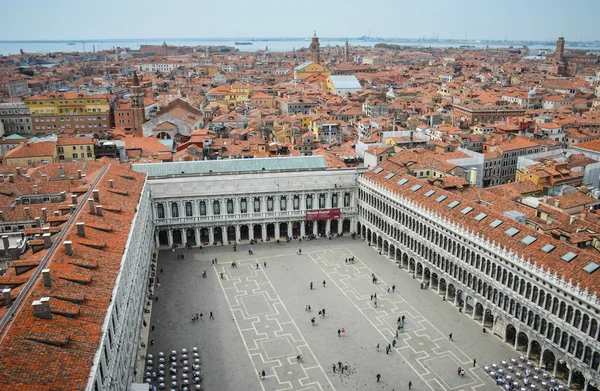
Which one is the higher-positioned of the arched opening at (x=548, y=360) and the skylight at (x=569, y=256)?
the skylight at (x=569, y=256)

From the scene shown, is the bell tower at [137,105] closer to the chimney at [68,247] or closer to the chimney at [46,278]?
the chimney at [68,247]

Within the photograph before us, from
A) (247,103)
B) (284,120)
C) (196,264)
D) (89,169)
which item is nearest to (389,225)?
(196,264)

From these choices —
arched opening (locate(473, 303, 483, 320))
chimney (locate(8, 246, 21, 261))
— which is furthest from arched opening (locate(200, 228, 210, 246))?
arched opening (locate(473, 303, 483, 320))

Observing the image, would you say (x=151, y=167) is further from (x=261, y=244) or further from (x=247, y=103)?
(x=247, y=103)

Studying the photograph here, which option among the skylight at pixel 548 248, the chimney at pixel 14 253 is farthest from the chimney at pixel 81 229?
the skylight at pixel 548 248

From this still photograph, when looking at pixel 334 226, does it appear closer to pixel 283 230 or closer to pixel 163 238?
pixel 283 230

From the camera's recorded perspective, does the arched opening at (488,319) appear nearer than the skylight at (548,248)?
No

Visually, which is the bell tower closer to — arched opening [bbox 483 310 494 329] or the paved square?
the paved square
